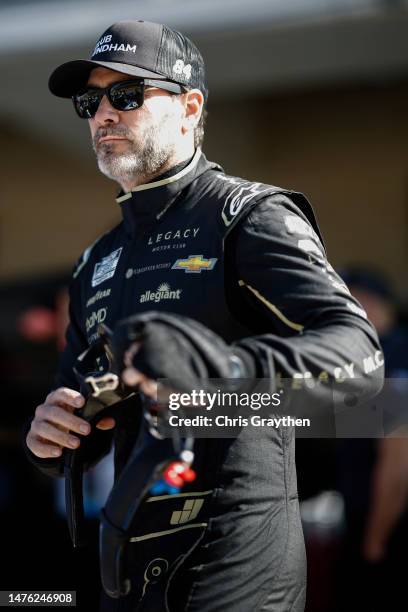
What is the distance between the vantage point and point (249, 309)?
6.54 feet

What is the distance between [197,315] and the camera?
1999mm

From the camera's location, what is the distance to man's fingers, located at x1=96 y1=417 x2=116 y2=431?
2.02m

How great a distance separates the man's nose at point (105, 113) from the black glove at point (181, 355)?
0.82 m

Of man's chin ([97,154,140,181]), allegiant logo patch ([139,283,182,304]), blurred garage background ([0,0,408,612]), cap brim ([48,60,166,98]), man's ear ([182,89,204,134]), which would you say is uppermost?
cap brim ([48,60,166,98])

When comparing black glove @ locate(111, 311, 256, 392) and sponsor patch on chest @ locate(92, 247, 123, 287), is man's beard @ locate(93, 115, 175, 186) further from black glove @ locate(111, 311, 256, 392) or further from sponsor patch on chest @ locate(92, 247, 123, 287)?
black glove @ locate(111, 311, 256, 392)

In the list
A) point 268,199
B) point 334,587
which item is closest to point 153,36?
point 268,199

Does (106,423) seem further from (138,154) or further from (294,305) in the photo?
(138,154)

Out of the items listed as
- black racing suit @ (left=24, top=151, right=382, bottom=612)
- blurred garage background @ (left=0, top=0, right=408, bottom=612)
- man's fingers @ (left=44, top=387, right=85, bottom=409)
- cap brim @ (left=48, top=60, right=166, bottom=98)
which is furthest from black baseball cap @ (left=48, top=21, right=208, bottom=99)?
blurred garage background @ (left=0, top=0, right=408, bottom=612)

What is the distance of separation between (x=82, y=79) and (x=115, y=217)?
18.5ft

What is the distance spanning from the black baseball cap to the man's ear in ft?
0.08

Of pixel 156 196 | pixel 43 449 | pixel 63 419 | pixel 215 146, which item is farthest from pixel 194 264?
pixel 215 146

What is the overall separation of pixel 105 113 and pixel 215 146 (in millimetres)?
4973

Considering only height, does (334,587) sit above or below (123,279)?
below

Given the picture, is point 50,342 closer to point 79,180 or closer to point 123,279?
point 79,180
